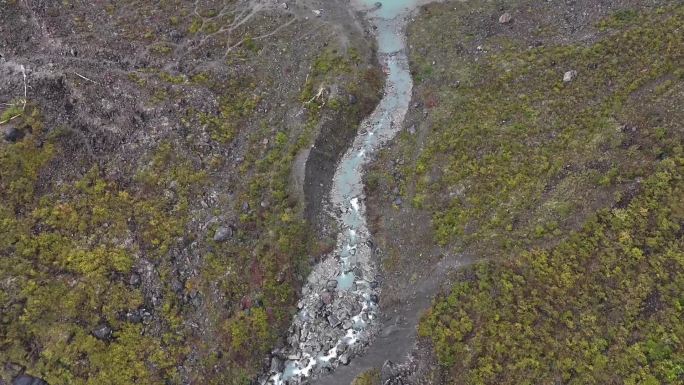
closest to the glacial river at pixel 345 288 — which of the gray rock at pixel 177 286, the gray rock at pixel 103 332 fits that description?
the gray rock at pixel 177 286

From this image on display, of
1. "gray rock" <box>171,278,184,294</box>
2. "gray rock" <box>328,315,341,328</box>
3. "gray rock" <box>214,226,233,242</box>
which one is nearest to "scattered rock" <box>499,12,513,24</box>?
"gray rock" <box>214,226,233,242</box>

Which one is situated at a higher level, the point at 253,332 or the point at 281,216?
the point at 281,216

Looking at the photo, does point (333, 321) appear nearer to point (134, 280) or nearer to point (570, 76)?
point (134, 280)

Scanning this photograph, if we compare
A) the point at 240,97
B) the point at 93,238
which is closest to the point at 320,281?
the point at 93,238

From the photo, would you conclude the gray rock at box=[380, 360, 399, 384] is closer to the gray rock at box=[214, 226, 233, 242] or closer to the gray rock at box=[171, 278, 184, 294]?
the gray rock at box=[214, 226, 233, 242]

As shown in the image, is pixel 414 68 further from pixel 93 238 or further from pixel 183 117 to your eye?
pixel 93 238

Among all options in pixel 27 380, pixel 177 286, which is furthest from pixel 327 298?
pixel 27 380

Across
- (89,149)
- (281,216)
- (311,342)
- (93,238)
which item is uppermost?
(89,149)

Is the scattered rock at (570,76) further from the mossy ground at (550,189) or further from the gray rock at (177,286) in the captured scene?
the gray rock at (177,286)
